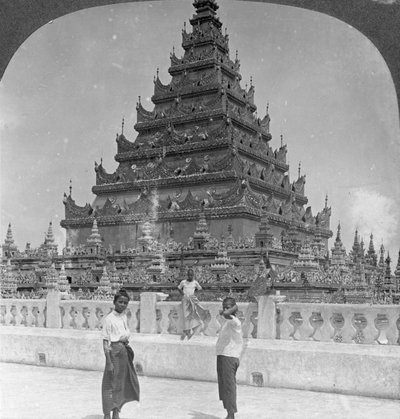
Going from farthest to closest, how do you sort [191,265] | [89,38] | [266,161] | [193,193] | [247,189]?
[266,161]
[193,193]
[247,189]
[191,265]
[89,38]

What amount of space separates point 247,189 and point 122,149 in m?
8.48

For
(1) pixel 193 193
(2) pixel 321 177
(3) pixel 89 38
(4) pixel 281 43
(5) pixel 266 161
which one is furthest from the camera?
(5) pixel 266 161

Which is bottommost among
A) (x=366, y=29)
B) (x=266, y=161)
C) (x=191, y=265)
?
(x=191, y=265)

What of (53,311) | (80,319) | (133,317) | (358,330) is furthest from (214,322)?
(53,311)

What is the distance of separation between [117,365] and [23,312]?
5756mm

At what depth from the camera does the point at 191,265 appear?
2491 cm

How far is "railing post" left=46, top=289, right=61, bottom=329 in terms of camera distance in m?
11.2

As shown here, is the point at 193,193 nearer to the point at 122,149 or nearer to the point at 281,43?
the point at 122,149

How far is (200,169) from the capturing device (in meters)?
29.1

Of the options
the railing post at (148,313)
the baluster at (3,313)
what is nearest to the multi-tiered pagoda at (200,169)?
the baluster at (3,313)

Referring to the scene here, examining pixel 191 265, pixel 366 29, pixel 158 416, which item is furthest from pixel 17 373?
pixel 191 265

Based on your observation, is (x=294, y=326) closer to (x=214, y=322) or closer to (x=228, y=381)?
(x=214, y=322)

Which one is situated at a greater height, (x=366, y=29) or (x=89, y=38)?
(x=89, y=38)

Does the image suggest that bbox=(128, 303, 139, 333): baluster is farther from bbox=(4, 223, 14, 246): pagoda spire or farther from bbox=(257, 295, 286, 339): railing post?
bbox=(4, 223, 14, 246): pagoda spire
